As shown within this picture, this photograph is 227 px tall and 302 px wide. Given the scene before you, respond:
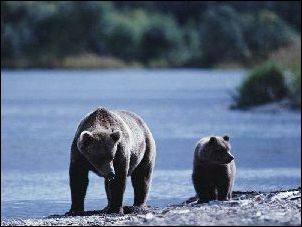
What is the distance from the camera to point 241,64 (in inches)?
3600

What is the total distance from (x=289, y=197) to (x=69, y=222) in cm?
207

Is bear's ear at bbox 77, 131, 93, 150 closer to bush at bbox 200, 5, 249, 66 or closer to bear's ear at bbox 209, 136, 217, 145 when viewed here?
bear's ear at bbox 209, 136, 217, 145

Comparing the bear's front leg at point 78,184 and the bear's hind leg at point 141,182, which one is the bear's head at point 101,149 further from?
the bear's hind leg at point 141,182

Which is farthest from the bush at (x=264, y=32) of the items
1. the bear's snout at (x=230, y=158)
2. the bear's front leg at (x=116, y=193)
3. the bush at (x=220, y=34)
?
the bear's front leg at (x=116, y=193)

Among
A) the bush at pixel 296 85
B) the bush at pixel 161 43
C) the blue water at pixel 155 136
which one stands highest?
the bush at pixel 161 43

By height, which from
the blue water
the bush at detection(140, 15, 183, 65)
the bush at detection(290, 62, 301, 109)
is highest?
the bush at detection(140, 15, 183, 65)

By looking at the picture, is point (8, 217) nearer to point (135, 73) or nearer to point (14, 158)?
point (14, 158)

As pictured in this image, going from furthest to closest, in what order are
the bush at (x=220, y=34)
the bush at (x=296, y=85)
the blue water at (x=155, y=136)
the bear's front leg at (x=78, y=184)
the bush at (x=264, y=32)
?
the bush at (x=220, y=34) → the bush at (x=264, y=32) → the bush at (x=296, y=85) → the blue water at (x=155, y=136) → the bear's front leg at (x=78, y=184)

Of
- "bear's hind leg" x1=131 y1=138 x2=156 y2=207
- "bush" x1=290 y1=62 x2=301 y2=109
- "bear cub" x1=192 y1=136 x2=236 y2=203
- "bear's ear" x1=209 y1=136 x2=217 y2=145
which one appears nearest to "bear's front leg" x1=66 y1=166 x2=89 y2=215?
"bear's hind leg" x1=131 y1=138 x2=156 y2=207

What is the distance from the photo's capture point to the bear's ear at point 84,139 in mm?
11914

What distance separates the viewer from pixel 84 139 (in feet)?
39.2

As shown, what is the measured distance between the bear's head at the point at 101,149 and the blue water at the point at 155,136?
3.41 meters

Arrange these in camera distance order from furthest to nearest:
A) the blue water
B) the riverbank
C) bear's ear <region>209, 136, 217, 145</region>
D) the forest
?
the forest, the blue water, bear's ear <region>209, 136, 217, 145</region>, the riverbank

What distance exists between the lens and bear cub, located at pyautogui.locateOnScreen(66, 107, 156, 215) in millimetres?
12047
